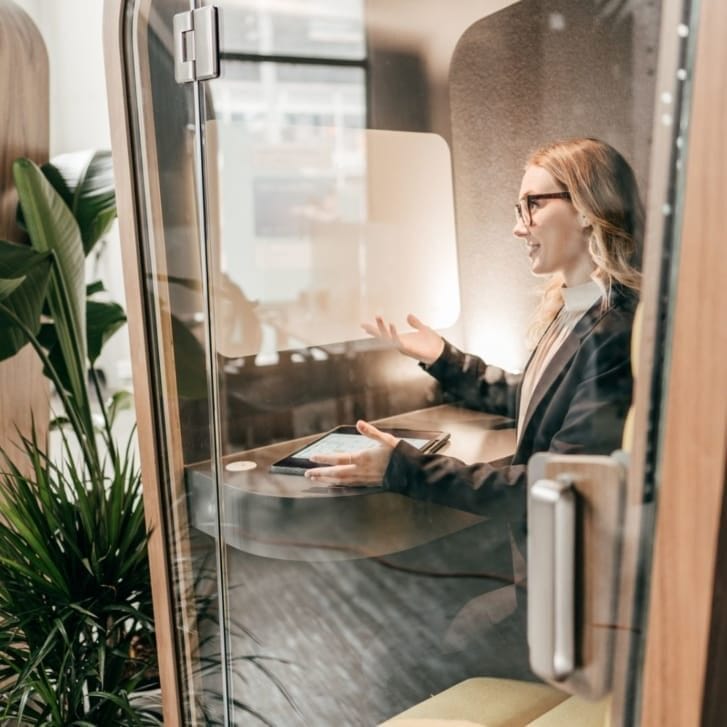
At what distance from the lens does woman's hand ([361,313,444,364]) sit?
100 centimetres

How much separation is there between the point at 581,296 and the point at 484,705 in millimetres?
502

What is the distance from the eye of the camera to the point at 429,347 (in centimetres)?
101

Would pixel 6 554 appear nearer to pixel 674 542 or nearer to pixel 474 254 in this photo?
pixel 474 254

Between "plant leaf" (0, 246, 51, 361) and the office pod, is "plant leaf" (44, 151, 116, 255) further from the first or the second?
the office pod

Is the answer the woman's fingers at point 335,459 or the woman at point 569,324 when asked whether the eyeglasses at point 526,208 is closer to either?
the woman at point 569,324

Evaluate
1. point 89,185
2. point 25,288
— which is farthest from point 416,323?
point 89,185

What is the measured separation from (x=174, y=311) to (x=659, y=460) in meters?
0.84

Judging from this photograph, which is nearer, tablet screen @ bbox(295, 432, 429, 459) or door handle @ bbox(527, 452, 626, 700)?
door handle @ bbox(527, 452, 626, 700)

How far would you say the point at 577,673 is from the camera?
0.87 m

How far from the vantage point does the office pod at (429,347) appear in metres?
0.76

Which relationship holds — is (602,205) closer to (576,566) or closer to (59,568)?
(576,566)

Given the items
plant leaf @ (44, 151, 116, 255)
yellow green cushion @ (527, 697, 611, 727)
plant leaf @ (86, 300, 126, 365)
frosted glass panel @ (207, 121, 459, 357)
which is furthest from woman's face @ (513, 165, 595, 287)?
plant leaf @ (86, 300, 126, 365)

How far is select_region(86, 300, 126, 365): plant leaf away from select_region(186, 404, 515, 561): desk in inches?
36.0

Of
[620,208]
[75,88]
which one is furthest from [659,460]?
[75,88]
